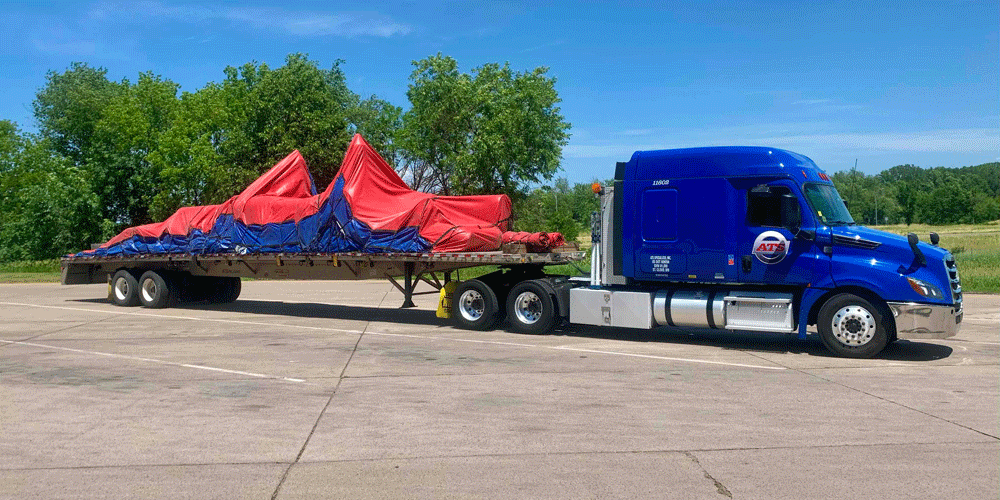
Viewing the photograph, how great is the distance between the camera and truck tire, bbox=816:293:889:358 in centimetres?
1174

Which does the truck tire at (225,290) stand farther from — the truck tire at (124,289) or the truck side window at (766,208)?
the truck side window at (766,208)

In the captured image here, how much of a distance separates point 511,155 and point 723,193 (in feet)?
149

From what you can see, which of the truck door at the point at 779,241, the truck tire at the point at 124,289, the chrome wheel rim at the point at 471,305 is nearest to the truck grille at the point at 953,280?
the truck door at the point at 779,241

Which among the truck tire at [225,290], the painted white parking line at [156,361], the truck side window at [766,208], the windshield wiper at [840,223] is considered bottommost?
the painted white parking line at [156,361]

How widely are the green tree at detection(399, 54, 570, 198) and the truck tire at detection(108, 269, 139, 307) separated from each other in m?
35.0

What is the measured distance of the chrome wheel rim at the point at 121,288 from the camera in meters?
21.4

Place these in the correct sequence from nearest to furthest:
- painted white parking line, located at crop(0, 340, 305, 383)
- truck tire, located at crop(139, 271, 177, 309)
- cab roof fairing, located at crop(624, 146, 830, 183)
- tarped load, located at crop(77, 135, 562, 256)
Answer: painted white parking line, located at crop(0, 340, 305, 383)
cab roof fairing, located at crop(624, 146, 830, 183)
tarped load, located at crop(77, 135, 562, 256)
truck tire, located at crop(139, 271, 177, 309)

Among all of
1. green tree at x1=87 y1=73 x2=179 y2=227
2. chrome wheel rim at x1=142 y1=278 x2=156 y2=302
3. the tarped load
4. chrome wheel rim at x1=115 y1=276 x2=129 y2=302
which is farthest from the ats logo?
green tree at x1=87 y1=73 x2=179 y2=227

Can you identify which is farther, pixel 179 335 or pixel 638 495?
pixel 179 335

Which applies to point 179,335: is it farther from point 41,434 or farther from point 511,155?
point 511,155

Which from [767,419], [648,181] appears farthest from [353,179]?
[767,419]

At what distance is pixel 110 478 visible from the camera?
6059 millimetres

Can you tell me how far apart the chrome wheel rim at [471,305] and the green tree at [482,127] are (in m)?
39.9

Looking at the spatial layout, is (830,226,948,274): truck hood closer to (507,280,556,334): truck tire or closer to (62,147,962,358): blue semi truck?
(62,147,962,358): blue semi truck
